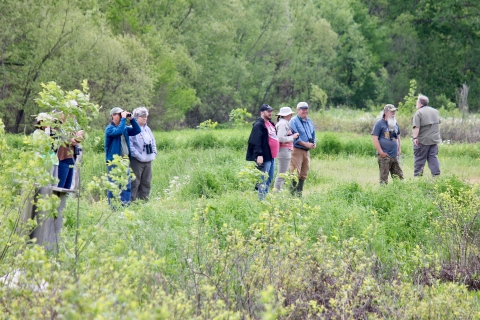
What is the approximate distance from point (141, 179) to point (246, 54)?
146 feet

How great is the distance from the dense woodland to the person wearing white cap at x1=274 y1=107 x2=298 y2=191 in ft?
57.6

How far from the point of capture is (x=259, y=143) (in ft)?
33.7

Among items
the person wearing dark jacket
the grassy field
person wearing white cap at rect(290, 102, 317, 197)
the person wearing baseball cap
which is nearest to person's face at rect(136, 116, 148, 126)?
the grassy field

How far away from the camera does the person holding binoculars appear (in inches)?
402

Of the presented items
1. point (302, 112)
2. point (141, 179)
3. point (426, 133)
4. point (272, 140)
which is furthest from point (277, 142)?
point (426, 133)

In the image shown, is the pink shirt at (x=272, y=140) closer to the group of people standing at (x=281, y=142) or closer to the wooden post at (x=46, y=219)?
the group of people standing at (x=281, y=142)

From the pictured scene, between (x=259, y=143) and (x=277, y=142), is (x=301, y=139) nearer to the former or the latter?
(x=277, y=142)

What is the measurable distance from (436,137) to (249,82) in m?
42.1

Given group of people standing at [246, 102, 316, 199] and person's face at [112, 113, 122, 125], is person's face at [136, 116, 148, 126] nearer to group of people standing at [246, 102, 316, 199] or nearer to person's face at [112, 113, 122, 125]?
person's face at [112, 113, 122, 125]

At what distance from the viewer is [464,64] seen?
56594 millimetres

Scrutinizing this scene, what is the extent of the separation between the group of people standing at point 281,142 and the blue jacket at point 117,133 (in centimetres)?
177

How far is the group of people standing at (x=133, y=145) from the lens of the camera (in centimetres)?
980

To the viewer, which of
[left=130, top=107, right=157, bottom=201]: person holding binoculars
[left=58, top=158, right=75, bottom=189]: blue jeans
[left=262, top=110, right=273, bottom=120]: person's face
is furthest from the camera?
[left=262, top=110, right=273, bottom=120]: person's face

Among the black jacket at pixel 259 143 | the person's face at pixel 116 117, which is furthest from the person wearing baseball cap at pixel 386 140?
the person's face at pixel 116 117
